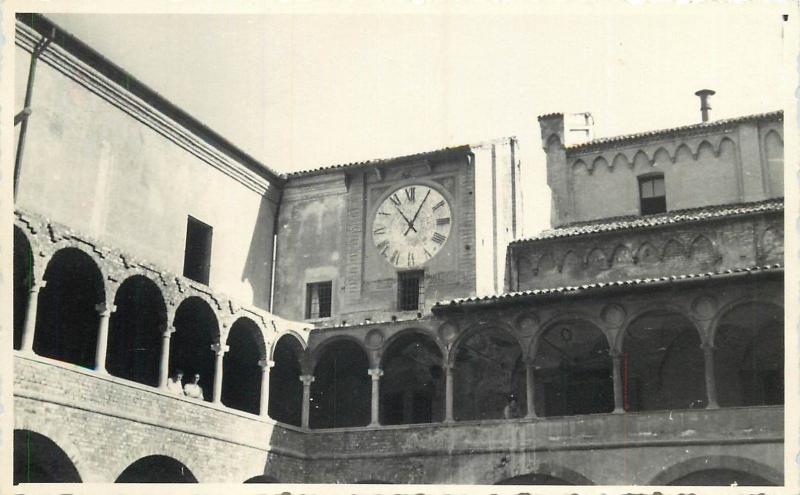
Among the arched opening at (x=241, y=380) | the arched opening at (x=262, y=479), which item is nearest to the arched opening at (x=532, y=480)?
the arched opening at (x=262, y=479)

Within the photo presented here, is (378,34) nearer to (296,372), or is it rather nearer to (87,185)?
(87,185)

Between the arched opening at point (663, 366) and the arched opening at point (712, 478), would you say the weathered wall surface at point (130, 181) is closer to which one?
the arched opening at point (663, 366)

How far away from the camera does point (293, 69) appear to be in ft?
66.5

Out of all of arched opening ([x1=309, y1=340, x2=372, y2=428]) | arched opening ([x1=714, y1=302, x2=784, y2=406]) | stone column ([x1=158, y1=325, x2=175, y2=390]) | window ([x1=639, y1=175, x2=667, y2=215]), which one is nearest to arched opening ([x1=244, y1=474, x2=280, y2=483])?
arched opening ([x1=309, y1=340, x2=372, y2=428])

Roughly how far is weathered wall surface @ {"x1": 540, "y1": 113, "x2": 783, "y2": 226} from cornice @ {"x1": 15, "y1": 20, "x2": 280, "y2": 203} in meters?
7.31

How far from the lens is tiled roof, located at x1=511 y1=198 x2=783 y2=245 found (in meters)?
23.8

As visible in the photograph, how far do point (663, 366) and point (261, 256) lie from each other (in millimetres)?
9744

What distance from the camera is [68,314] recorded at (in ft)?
68.0

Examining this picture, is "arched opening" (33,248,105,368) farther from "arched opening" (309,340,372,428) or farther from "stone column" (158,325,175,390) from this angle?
"arched opening" (309,340,372,428)

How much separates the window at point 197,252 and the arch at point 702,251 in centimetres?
1050

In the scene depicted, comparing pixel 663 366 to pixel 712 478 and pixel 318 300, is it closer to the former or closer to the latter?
pixel 712 478

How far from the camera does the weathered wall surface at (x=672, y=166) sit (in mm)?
25938

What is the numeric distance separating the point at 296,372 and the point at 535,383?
18.2ft

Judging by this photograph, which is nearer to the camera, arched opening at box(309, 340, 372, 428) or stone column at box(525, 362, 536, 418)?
stone column at box(525, 362, 536, 418)
